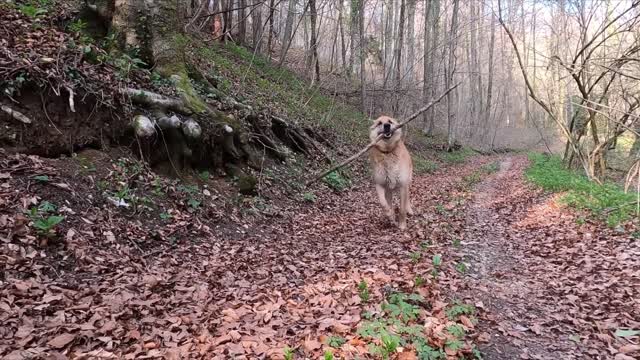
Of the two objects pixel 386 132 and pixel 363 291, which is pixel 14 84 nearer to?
pixel 363 291

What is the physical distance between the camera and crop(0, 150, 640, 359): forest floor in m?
3.56

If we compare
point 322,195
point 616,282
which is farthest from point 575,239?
point 322,195

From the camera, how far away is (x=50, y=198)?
5004mm

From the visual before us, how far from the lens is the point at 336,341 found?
3.54m

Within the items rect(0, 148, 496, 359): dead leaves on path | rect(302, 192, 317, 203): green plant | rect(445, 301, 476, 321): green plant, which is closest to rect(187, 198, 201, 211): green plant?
rect(0, 148, 496, 359): dead leaves on path

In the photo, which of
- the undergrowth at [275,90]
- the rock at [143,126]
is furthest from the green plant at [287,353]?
the undergrowth at [275,90]

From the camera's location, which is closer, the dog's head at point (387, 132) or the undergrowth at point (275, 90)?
the dog's head at point (387, 132)

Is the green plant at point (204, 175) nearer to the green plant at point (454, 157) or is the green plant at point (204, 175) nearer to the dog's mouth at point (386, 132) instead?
the dog's mouth at point (386, 132)

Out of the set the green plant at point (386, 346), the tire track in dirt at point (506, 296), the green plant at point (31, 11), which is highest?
the green plant at point (31, 11)

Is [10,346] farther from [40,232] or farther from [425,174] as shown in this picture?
[425,174]

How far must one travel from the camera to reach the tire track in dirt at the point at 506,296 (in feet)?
12.8

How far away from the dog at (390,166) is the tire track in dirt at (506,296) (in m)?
1.34

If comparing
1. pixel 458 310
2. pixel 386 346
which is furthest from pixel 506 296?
pixel 386 346

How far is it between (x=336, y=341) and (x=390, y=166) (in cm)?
484
